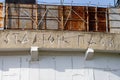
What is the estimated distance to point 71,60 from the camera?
1778 centimetres

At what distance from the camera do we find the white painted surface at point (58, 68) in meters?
17.3

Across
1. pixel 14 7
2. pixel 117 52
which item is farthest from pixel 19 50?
pixel 117 52

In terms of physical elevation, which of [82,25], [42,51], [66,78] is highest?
[82,25]

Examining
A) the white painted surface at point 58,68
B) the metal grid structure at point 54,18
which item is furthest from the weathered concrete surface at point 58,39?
the metal grid structure at point 54,18

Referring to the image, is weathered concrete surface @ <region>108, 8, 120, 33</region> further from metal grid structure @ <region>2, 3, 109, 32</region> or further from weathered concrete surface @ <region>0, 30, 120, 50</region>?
weathered concrete surface @ <region>0, 30, 120, 50</region>

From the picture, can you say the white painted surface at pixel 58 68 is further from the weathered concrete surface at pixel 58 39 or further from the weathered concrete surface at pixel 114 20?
the weathered concrete surface at pixel 114 20

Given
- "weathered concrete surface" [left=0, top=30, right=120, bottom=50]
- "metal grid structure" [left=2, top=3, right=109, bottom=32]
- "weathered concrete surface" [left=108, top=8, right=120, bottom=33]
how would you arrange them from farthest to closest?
1. "weathered concrete surface" [left=108, top=8, right=120, bottom=33]
2. "metal grid structure" [left=2, top=3, right=109, bottom=32]
3. "weathered concrete surface" [left=0, top=30, right=120, bottom=50]

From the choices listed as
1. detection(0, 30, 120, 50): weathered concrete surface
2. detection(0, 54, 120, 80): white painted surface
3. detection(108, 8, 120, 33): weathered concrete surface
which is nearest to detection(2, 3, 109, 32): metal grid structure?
detection(108, 8, 120, 33): weathered concrete surface

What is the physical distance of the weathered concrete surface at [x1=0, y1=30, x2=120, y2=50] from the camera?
17.3 m

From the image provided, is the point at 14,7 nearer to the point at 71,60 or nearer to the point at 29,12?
the point at 29,12

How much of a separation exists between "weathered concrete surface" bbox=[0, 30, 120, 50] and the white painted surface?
61cm

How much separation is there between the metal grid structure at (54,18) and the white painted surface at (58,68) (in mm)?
1451

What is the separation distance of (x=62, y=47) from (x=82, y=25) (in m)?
1.75

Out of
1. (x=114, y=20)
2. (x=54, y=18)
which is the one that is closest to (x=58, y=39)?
(x=54, y=18)
